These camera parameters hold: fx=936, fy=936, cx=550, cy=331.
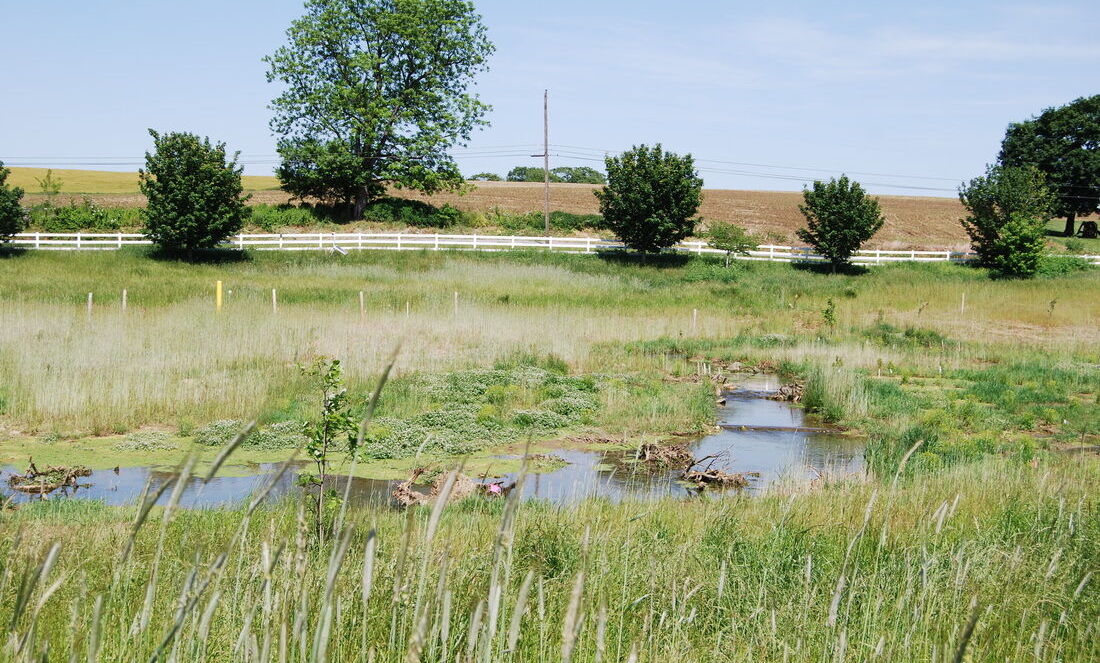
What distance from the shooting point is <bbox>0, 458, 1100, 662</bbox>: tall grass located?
8.42 ft

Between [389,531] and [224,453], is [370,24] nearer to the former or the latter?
[389,531]

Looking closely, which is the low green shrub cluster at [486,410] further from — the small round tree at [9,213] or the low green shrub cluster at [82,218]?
the low green shrub cluster at [82,218]

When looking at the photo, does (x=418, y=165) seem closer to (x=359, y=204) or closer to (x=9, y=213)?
(x=359, y=204)

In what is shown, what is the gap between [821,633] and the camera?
4168 millimetres

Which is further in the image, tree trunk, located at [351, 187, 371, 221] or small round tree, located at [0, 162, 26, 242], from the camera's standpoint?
tree trunk, located at [351, 187, 371, 221]

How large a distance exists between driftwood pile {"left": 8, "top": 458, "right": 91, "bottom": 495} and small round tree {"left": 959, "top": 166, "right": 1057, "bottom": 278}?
160ft

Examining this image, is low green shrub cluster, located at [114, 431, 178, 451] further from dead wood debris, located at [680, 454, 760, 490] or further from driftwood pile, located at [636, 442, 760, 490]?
dead wood debris, located at [680, 454, 760, 490]

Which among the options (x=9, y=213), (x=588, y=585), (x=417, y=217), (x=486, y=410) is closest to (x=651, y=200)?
(x=417, y=217)

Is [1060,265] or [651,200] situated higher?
[651,200]

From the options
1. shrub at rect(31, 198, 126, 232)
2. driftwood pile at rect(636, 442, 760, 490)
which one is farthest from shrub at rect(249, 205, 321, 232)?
driftwood pile at rect(636, 442, 760, 490)

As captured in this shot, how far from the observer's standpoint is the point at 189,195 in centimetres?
4244

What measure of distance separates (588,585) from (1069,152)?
80.6 meters

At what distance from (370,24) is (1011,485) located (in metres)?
52.4

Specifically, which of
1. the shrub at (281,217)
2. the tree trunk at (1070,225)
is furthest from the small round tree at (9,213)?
the tree trunk at (1070,225)
